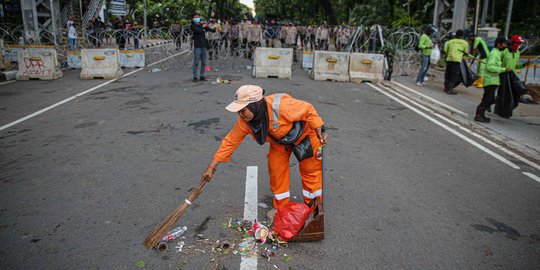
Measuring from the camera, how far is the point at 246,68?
53.9 ft

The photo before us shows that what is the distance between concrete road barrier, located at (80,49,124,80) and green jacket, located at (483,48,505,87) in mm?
11168

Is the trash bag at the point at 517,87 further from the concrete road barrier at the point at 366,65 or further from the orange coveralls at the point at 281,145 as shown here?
the orange coveralls at the point at 281,145

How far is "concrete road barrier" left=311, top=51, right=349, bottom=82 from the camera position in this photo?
13.9 m

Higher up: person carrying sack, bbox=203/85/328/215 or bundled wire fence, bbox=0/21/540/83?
bundled wire fence, bbox=0/21/540/83

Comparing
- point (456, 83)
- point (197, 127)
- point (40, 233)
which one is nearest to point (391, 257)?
point (40, 233)

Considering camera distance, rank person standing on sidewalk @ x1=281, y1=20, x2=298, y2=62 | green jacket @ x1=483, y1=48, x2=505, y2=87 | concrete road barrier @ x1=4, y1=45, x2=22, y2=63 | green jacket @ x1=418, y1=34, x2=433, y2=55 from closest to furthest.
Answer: green jacket @ x1=483, y1=48, x2=505, y2=87 → green jacket @ x1=418, y1=34, x2=433, y2=55 → concrete road barrier @ x1=4, y1=45, x2=22, y2=63 → person standing on sidewalk @ x1=281, y1=20, x2=298, y2=62

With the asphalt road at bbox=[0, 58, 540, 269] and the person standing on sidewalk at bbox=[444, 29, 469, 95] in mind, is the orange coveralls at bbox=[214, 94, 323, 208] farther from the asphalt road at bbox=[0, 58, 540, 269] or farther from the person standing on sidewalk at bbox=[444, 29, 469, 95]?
→ the person standing on sidewalk at bbox=[444, 29, 469, 95]

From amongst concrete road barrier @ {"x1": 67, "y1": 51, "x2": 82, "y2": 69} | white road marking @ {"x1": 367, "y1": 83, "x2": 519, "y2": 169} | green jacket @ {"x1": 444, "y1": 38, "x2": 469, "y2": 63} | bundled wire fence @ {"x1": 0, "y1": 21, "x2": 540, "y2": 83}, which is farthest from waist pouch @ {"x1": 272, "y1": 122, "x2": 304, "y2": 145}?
concrete road barrier @ {"x1": 67, "y1": 51, "x2": 82, "y2": 69}

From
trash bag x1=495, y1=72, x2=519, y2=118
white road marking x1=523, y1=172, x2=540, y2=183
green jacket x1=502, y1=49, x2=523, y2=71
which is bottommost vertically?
white road marking x1=523, y1=172, x2=540, y2=183

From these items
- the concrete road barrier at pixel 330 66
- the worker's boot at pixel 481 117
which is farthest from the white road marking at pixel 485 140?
the concrete road barrier at pixel 330 66

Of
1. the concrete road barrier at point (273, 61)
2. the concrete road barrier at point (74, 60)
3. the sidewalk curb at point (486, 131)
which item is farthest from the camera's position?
the concrete road barrier at point (74, 60)

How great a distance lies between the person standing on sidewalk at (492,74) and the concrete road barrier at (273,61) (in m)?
7.08

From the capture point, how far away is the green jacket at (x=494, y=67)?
8.00 metres

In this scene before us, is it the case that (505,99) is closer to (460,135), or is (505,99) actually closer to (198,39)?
(460,135)
